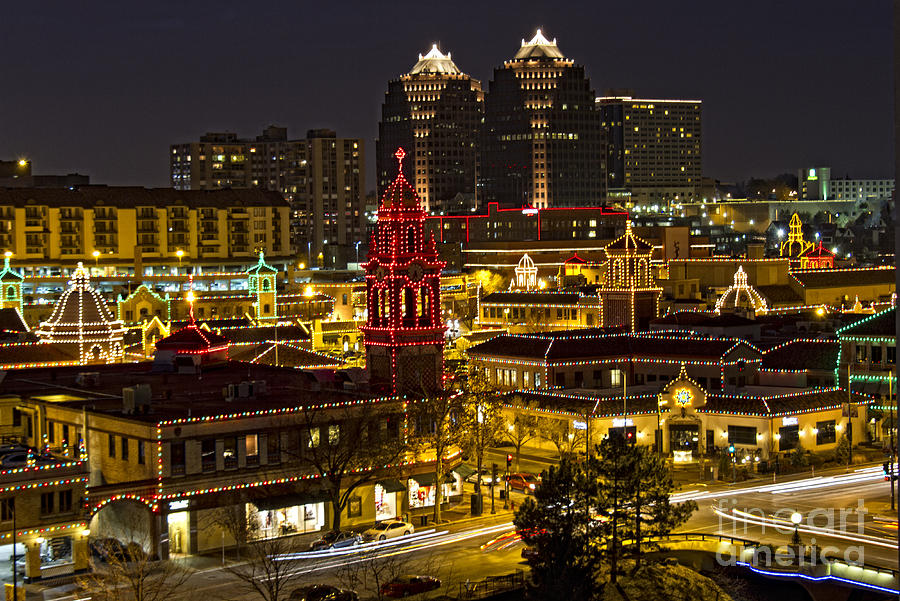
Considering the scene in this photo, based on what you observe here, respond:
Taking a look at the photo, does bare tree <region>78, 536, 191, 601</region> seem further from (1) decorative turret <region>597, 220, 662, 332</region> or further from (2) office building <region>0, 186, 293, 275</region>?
(2) office building <region>0, 186, 293, 275</region>

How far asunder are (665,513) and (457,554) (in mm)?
10055

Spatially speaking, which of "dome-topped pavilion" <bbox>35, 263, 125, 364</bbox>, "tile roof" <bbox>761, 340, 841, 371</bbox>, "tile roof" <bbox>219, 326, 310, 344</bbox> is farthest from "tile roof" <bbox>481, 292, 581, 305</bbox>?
"dome-topped pavilion" <bbox>35, 263, 125, 364</bbox>

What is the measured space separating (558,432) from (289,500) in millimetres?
24823

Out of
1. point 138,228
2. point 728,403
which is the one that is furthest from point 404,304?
point 138,228

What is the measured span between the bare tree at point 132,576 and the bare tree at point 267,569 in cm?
211

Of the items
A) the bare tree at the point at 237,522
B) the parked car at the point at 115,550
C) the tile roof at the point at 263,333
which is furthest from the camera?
the tile roof at the point at 263,333

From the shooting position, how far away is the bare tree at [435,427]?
66.1m

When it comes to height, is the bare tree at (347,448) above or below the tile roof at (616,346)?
below

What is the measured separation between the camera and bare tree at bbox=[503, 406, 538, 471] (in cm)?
7814

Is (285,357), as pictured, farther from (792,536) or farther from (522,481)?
(792,536)

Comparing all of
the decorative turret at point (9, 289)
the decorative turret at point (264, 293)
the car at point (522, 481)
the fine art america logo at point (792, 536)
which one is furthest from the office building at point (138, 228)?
the fine art america logo at point (792, 536)

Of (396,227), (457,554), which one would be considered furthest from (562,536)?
(396,227)

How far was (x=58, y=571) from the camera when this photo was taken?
5431 cm

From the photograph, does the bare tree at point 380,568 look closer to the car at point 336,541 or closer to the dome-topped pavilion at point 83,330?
the car at point 336,541
